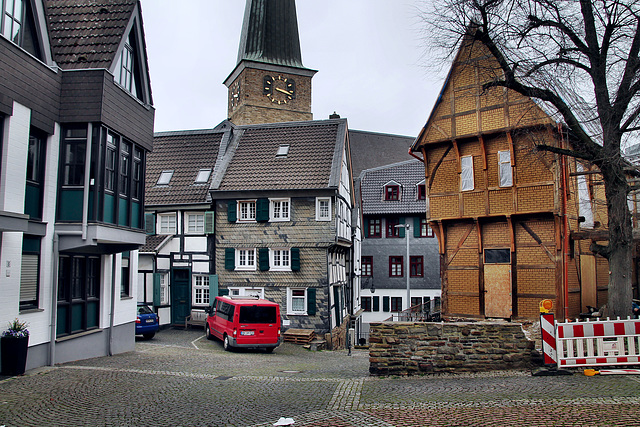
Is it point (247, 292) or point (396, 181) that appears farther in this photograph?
point (396, 181)

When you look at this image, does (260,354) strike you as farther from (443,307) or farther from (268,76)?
(268,76)

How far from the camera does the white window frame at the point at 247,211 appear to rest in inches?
1054

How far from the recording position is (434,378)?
11.4 meters

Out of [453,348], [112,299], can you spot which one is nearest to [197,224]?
[112,299]

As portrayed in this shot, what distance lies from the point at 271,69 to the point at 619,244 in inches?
1951

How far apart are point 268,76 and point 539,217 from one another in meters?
43.6

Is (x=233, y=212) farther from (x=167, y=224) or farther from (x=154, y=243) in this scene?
(x=154, y=243)

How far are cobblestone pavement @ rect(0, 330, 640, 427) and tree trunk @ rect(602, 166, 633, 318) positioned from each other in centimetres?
295

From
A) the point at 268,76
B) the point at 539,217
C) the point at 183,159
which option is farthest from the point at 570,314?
the point at 268,76

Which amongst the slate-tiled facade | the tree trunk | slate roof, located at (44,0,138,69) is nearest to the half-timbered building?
the tree trunk

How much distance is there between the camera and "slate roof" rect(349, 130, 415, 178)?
54.4 meters

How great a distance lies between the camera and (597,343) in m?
10.8

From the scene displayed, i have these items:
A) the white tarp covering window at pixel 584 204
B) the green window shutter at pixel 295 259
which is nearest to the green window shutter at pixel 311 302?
the green window shutter at pixel 295 259

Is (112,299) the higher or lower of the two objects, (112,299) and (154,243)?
the lower
